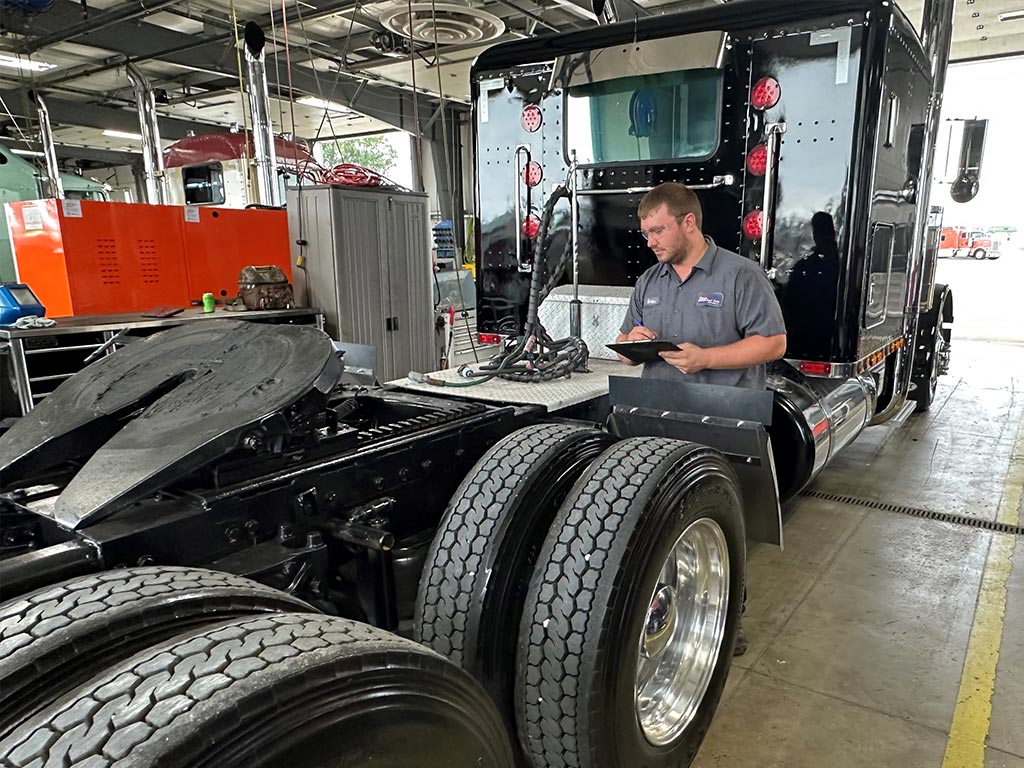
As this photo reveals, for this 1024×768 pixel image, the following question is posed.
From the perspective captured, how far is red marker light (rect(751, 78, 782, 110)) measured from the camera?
10.7 feet

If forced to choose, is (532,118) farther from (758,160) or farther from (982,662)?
(982,662)

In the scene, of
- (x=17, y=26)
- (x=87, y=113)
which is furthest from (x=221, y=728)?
(x=87, y=113)

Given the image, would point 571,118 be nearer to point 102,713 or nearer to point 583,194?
point 583,194

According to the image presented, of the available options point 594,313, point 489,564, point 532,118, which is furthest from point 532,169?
point 489,564

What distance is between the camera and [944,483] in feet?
15.8

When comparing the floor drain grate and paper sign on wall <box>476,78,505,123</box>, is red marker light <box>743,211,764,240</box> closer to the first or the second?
paper sign on wall <box>476,78,505,123</box>

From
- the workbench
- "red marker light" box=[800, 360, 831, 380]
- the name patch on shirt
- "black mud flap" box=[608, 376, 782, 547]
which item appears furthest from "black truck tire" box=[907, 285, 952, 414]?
the workbench

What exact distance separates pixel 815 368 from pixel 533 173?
1.81 m

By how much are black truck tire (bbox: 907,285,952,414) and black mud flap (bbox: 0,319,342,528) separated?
5734 millimetres

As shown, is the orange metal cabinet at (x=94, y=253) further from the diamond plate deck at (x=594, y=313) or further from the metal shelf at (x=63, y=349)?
the diamond plate deck at (x=594, y=313)

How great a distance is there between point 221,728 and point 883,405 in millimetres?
4829

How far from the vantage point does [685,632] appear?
2262 mm

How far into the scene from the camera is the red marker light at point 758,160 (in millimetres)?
3350

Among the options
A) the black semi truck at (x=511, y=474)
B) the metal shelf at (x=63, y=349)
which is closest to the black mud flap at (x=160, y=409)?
the black semi truck at (x=511, y=474)
